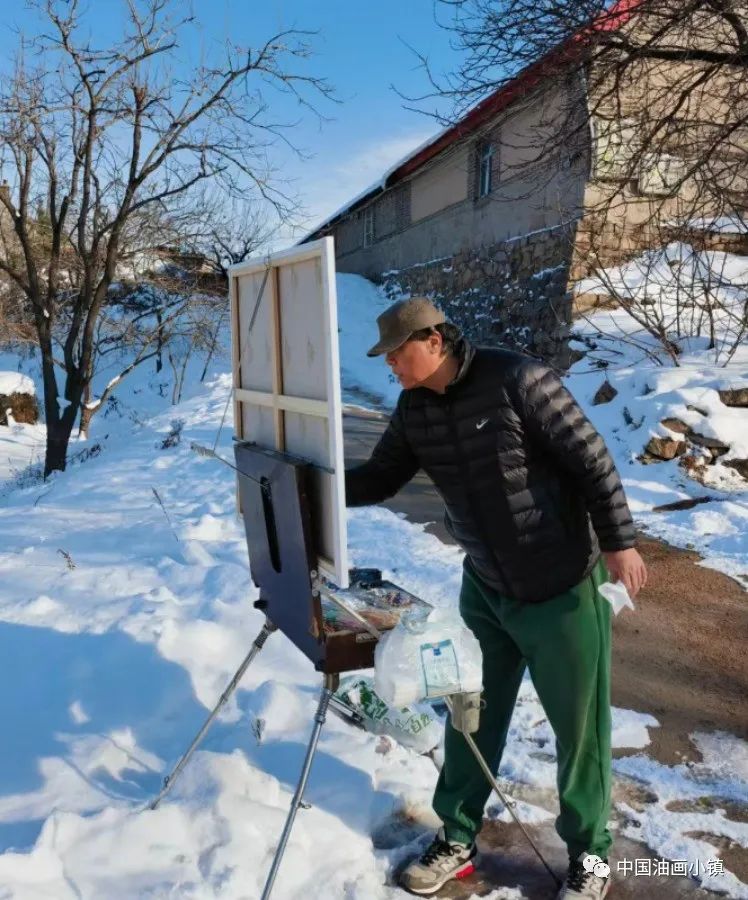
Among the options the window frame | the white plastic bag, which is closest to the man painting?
the white plastic bag

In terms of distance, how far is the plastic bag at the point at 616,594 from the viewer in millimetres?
2213

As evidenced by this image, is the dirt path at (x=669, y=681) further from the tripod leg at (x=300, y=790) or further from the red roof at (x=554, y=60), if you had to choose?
the red roof at (x=554, y=60)

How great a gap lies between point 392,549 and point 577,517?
3705 mm

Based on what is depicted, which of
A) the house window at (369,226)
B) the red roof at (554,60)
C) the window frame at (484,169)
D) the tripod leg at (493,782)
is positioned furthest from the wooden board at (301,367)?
the house window at (369,226)

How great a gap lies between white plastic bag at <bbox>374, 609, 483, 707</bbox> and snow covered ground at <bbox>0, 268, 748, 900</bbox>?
739mm

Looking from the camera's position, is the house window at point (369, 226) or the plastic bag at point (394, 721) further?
the house window at point (369, 226)

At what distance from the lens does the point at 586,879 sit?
7.63 ft

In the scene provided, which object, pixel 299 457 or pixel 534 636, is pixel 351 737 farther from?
pixel 299 457

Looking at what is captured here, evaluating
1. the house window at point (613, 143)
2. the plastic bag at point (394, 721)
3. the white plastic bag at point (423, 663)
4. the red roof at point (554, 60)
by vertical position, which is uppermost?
the red roof at point (554, 60)

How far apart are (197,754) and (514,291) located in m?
12.5

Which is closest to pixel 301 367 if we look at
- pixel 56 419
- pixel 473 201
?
pixel 56 419

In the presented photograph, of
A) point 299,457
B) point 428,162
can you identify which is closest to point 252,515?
point 299,457

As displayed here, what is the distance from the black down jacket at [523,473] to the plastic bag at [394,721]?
664 mm

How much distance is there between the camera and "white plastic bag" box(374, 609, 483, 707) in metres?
2.06
